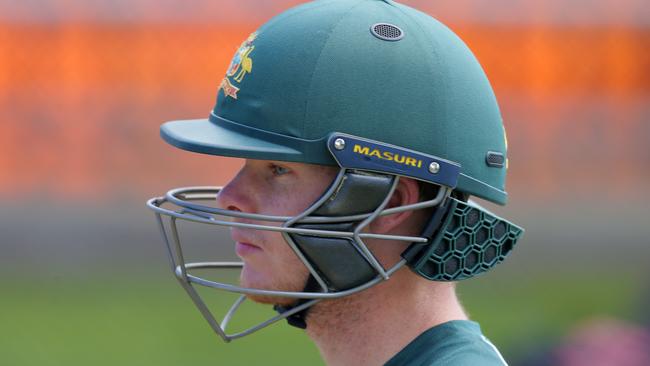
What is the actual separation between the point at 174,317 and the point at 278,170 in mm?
5598

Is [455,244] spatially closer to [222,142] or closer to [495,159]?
[495,159]

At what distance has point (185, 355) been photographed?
7.36 meters

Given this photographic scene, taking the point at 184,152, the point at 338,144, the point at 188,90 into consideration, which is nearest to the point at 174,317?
the point at 184,152

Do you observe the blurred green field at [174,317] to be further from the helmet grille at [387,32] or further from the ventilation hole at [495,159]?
the helmet grille at [387,32]

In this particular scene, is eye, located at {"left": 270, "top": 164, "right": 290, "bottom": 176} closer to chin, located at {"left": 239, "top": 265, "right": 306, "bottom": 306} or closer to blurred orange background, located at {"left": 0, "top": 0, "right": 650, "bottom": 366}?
chin, located at {"left": 239, "top": 265, "right": 306, "bottom": 306}

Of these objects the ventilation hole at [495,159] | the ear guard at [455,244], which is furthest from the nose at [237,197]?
the ventilation hole at [495,159]

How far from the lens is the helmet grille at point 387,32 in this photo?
254 cm

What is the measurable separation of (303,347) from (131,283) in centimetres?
144

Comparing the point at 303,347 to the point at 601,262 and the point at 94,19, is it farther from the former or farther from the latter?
the point at 94,19

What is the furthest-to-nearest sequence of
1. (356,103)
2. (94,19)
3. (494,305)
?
1. (94,19)
2. (494,305)
3. (356,103)

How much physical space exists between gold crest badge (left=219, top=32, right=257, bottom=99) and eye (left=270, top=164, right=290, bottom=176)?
193 mm

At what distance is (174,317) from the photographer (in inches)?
314

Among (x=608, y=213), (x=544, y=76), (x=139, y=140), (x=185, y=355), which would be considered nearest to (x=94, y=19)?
(x=139, y=140)

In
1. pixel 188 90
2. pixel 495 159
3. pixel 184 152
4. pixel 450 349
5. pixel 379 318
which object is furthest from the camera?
pixel 188 90
